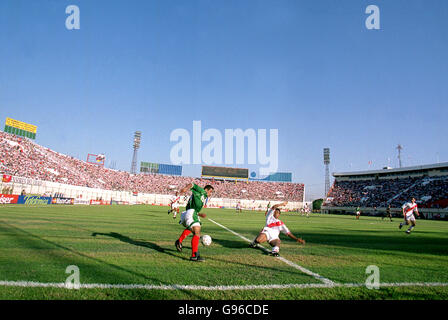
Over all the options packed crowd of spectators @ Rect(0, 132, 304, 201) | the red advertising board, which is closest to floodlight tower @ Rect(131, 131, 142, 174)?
packed crowd of spectators @ Rect(0, 132, 304, 201)

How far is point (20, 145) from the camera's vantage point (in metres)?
52.5

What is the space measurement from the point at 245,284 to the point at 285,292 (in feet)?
2.38

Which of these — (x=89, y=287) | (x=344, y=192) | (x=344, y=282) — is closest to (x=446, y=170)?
(x=344, y=192)

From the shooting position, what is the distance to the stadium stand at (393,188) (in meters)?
52.9

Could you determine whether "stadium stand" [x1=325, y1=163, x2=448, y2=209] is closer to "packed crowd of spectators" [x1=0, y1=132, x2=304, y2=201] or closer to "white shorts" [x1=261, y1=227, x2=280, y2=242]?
"packed crowd of spectators" [x1=0, y1=132, x2=304, y2=201]

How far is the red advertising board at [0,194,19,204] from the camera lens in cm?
2889

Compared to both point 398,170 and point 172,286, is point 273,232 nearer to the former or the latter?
point 172,286

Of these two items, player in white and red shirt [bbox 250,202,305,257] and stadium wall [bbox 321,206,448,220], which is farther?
stadium wall [bbox 321,206,448,220]

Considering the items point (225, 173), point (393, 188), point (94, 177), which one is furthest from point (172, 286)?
point (225, 173)

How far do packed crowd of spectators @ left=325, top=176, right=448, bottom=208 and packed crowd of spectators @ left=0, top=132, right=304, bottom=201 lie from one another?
47.6ft

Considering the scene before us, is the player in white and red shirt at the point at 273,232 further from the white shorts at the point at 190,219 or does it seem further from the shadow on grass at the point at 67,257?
the shadow on grass at the point at 67,257

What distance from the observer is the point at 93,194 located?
5169 centimetres

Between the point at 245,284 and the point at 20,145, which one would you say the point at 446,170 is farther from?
the point at 20,145

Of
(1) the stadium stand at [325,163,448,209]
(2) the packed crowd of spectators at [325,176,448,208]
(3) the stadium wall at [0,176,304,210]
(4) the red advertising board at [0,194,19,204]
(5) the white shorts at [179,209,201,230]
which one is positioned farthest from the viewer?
(1) the stadium stand at [325,163,448,209]
